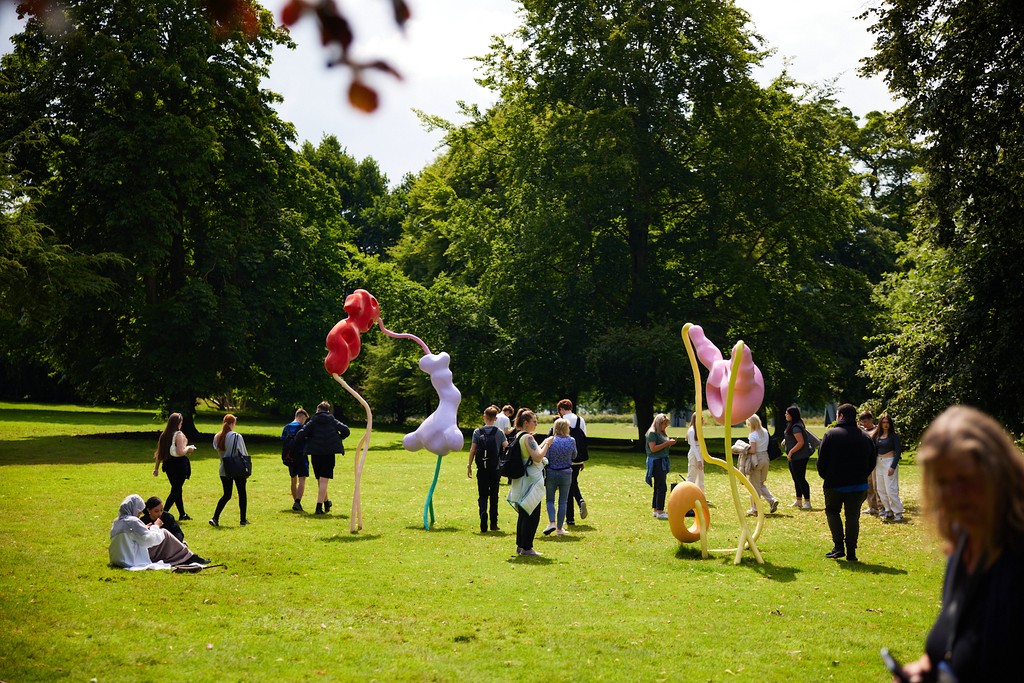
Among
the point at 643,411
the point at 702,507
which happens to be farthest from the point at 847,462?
the point at 643,411

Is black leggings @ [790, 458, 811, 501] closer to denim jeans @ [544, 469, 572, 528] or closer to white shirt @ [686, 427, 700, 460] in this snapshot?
white shirt @ [686, 427, 700, 460]

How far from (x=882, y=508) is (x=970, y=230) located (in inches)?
230

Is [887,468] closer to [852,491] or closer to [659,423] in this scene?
[659,423]

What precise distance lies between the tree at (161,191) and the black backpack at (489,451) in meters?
20.0

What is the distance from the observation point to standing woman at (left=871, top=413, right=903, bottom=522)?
17391 millimetres

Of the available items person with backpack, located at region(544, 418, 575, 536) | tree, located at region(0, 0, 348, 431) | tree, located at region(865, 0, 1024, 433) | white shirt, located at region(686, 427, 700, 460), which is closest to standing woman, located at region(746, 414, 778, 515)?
white shirt, located at region(686, 427, 700, 460)

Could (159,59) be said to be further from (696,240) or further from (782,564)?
(782,564)

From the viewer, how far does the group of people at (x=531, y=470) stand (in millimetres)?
13352

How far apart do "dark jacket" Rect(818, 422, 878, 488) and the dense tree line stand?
17.4 m

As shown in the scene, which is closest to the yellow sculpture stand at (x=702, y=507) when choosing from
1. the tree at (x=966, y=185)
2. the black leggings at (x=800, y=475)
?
the black leggings at (x=800, y=475)

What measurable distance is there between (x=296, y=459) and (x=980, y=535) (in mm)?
15443

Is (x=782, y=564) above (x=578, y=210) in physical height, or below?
below

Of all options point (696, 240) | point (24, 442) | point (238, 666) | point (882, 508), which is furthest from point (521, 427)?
point (696, 240)

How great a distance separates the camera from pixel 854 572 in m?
12.4
